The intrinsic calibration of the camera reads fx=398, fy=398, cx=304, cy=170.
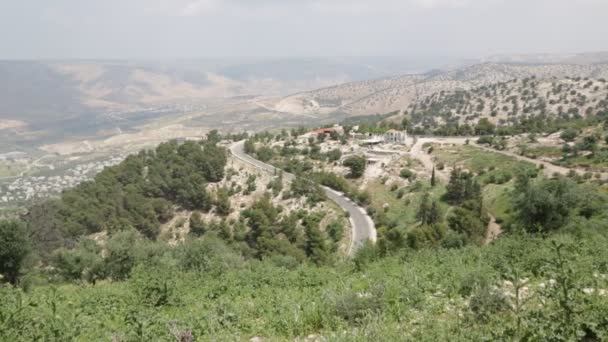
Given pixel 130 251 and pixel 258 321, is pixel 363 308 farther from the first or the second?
pixel 130 251

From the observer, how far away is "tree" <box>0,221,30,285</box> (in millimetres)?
25016

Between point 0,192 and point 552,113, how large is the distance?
15943cm

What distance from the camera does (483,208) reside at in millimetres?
36281

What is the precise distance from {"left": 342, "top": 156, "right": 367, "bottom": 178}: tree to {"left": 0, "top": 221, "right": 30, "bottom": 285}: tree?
4268cm

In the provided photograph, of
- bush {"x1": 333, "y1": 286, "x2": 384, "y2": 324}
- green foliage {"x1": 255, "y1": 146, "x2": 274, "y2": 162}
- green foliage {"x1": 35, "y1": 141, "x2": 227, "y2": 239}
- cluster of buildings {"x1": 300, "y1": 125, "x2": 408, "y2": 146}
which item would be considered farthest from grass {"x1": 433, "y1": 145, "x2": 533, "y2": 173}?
bush {"x1": 333, "y1": 286, "x2": 384, "y2": 324}

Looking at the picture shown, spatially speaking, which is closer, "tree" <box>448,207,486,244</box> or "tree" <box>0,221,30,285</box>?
"tree" <box>0,221,30,285</box>

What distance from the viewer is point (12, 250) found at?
2508cm

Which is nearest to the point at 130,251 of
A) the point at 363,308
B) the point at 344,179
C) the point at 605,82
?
the point at 363,308

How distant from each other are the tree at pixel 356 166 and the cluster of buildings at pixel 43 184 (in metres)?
87.4

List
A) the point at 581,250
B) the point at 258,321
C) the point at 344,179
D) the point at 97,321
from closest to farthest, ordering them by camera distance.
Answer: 1. the point at 258,321
2. the point at 97,321
3. the point at 581,250
4. the point at 344,179

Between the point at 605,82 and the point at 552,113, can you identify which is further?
the point at 605,82

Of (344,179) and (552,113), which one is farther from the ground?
(552,113)

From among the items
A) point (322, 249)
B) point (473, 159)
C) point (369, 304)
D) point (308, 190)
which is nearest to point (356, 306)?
point (369, 304)

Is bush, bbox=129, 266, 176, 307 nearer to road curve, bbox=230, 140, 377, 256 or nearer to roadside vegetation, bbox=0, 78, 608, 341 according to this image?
roadside vegetation, bbox=0, 78, 608, 341
